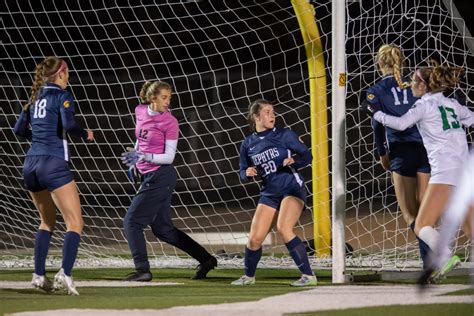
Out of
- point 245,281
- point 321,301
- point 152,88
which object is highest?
point 152,88

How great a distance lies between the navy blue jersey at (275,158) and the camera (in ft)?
28.2

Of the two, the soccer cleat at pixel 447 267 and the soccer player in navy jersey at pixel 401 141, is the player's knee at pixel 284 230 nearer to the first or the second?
the soccer player in navy jersey at pixel 401 141

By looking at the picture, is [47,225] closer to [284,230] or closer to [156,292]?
[156,292]

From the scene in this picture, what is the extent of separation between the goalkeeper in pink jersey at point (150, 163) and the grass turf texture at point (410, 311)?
9.18 feet

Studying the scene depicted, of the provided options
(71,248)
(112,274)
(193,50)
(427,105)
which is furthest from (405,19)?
(193,50)

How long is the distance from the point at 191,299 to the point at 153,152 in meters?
2.11

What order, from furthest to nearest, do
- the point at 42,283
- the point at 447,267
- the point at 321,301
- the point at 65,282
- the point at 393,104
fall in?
the point at 393,104, the point at 42,283, the point at 65,282, the point at 447,267, the point at 321,301

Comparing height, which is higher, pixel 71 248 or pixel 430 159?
pixel 430 159

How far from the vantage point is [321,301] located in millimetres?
6953

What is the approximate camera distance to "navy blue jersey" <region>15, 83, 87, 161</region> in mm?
7844

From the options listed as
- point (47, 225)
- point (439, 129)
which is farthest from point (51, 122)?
point (439, 129)

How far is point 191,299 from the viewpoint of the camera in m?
7.11

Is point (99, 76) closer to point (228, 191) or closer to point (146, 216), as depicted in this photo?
point (228, 191)

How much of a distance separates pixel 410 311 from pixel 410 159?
2269 mm
